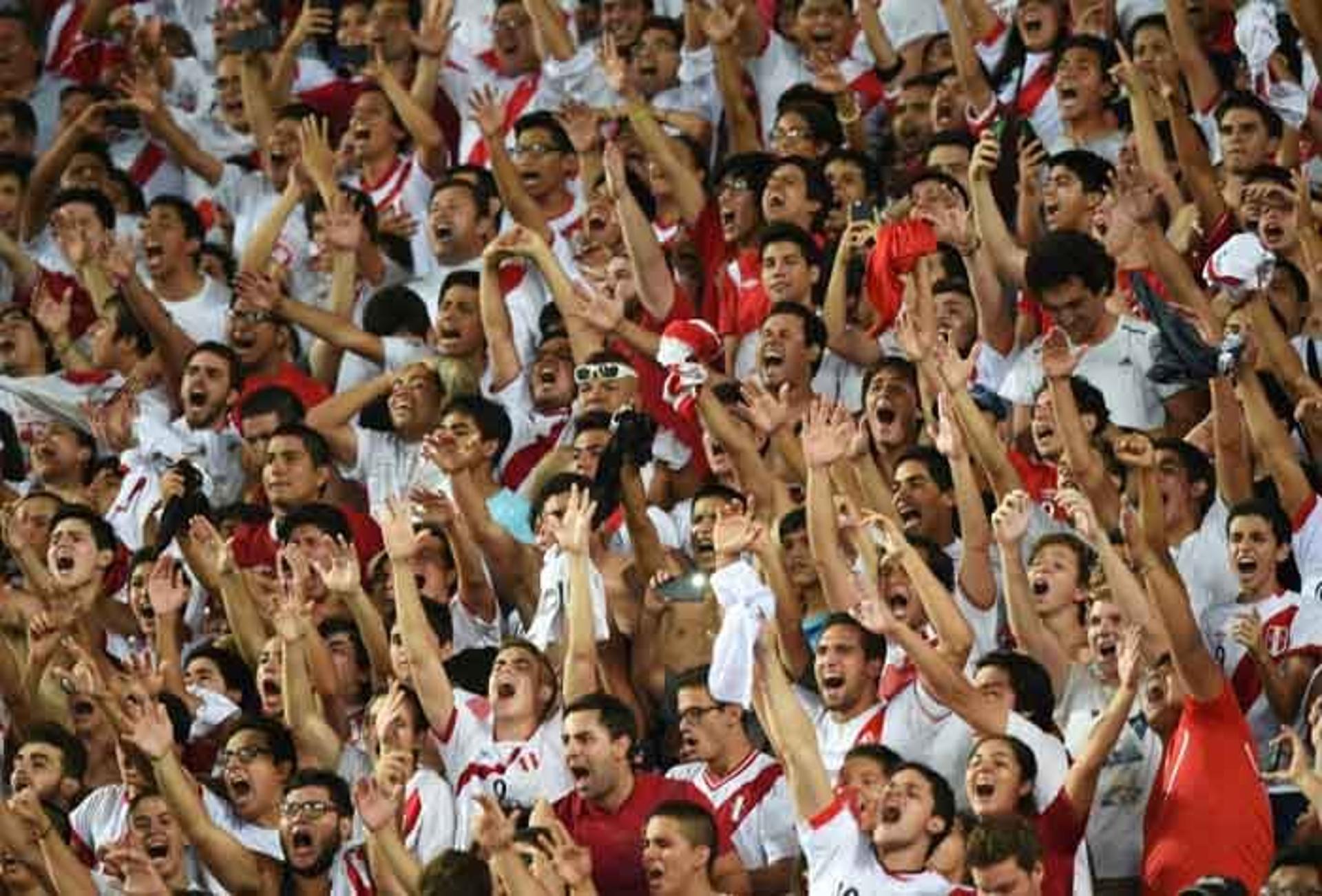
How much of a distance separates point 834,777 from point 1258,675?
3.72 feet

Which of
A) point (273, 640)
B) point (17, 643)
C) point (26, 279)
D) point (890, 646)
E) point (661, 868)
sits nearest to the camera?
point (661, 868)

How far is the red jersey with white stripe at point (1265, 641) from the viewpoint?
10805 millimetres

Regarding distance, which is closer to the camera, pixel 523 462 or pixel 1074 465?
pixel 1074 465

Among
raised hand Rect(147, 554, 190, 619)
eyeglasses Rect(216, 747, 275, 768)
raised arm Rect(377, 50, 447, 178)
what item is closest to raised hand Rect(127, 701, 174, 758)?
eyeglasses Rect(216, 747, 275, 768)

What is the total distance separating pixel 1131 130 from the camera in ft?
43.4

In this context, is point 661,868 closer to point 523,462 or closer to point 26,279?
point 523,462

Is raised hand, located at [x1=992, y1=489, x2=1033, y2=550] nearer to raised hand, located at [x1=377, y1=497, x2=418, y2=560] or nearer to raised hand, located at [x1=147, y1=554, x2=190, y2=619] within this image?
raised hand, located at [x1=377, y1=497, x2=418, y2=560]

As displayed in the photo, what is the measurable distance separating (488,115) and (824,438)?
2.82 m

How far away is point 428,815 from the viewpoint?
1110 cm

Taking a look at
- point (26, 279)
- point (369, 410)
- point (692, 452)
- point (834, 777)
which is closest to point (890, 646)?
point (834, 777)

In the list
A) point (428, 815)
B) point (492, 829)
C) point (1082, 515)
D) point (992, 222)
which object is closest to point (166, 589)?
point (428, 815)

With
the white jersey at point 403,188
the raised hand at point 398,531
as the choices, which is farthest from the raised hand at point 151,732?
the white jersey at point 403,188

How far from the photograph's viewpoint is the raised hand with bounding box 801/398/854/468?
36.8 ft

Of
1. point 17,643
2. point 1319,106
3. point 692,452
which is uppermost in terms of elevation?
point 1319,106
